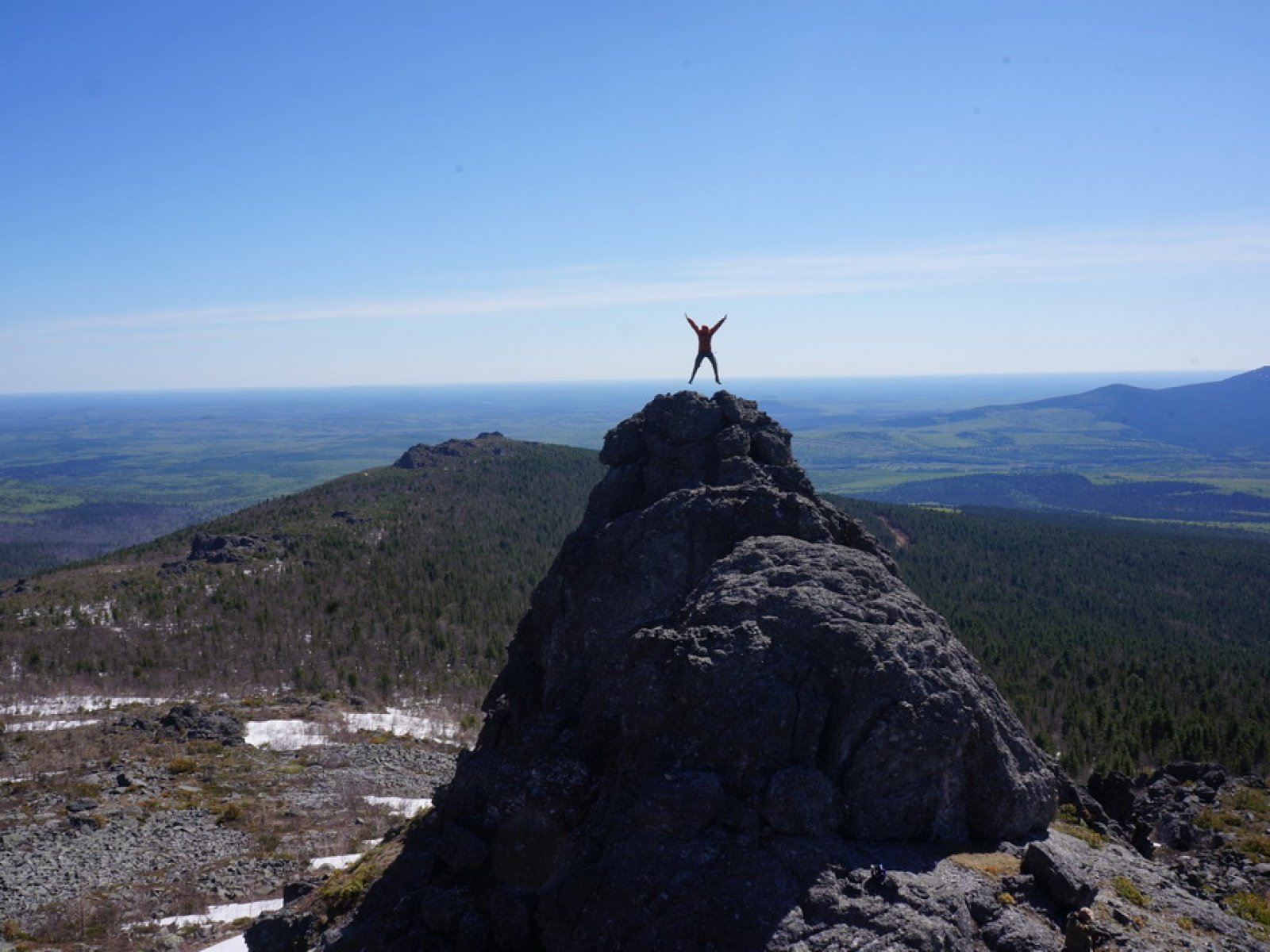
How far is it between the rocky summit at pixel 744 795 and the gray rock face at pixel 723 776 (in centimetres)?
3

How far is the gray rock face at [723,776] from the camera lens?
35.5ft

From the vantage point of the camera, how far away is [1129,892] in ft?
40.8

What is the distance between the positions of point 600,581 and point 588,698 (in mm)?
3313

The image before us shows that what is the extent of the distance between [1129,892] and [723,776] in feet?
21.0

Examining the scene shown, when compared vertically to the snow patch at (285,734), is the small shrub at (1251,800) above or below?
above

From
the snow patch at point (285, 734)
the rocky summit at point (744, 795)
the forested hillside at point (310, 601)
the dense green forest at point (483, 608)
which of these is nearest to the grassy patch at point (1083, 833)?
the rocky summit at point (744, 795)

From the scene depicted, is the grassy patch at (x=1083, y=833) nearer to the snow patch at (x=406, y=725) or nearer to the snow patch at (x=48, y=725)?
the snow patch at (x=406, y=725)

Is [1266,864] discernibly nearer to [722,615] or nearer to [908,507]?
[722,615]

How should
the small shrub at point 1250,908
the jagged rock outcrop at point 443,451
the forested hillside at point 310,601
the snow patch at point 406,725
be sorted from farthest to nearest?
the jagged rock outcrop at point 443,451
the forested hillside at point 310,601
the snow patch at point 406,725
the small shrub at point 1250,908

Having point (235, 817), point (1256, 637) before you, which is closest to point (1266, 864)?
point (235, 817)

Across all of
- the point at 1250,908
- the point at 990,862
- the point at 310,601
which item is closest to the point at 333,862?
the point at 990,862

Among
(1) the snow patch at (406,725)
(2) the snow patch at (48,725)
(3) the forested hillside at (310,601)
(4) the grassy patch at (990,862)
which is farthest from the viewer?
(3) the forested hillside at (310,601)

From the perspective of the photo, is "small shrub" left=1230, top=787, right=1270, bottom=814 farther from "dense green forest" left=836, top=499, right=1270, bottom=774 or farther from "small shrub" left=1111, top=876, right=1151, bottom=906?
"small shrub" left=1111, top=876, right=1151, bottom=906

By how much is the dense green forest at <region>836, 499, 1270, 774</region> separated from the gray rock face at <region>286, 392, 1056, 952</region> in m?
31.0
